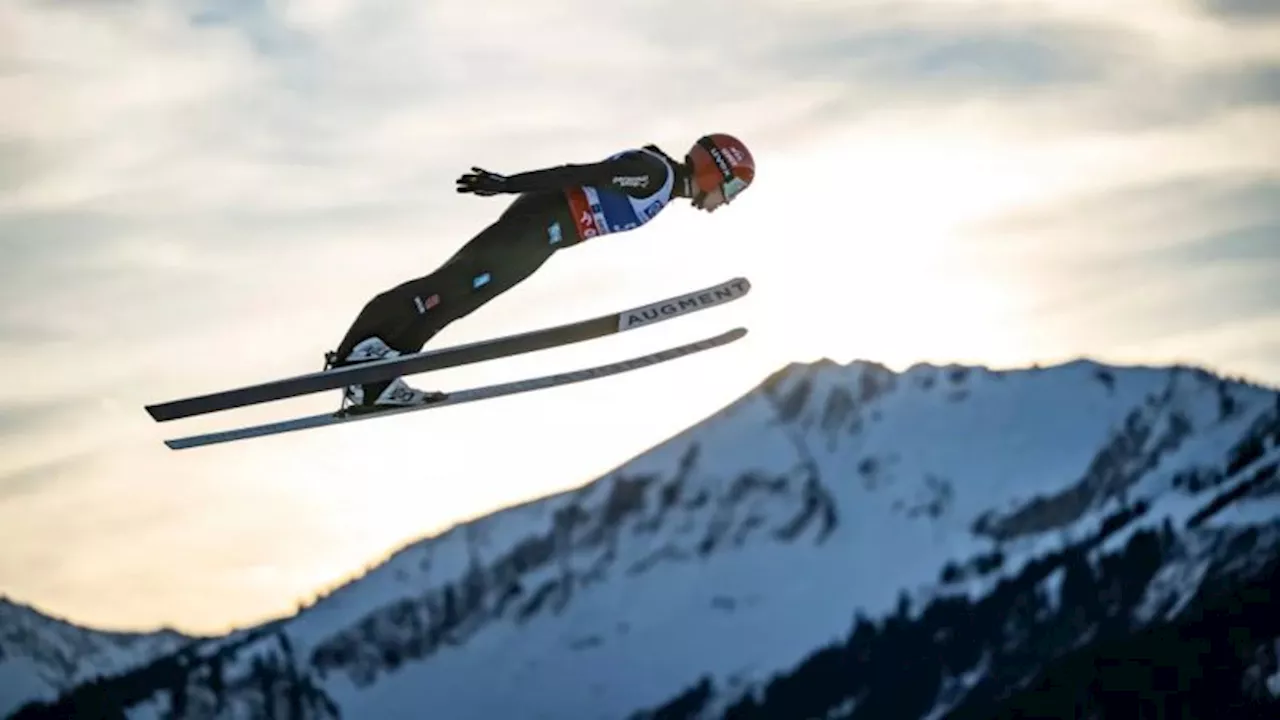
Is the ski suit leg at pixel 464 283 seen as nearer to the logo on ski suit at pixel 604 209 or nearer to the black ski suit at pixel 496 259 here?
the black ski suit at pixel 496 259

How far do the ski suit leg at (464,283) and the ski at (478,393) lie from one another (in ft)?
3.73

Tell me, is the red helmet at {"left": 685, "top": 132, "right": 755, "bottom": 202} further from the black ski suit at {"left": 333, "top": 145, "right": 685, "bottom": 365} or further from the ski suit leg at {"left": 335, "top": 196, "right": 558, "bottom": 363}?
the ski suit leg at {"left": 335, "top": 196, "right": 558, "bottom": 363}

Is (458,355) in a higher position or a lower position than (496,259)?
lower

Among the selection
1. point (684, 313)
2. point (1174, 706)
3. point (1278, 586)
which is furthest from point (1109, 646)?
point (684, 313)

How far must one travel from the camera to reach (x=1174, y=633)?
7121 inches

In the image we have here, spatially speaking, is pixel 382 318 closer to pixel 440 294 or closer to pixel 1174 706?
pixel 440 294

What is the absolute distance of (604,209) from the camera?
67.2 ft

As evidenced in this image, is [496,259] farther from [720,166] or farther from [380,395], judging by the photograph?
[720,166]

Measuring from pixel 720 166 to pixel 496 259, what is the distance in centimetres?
272

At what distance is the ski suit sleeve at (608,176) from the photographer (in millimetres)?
19172

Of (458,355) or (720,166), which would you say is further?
(720,166)

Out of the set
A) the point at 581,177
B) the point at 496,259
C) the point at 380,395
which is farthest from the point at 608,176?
the point at 380,395

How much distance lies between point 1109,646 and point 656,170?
15893cm

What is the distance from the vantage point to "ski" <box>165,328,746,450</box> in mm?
21016
